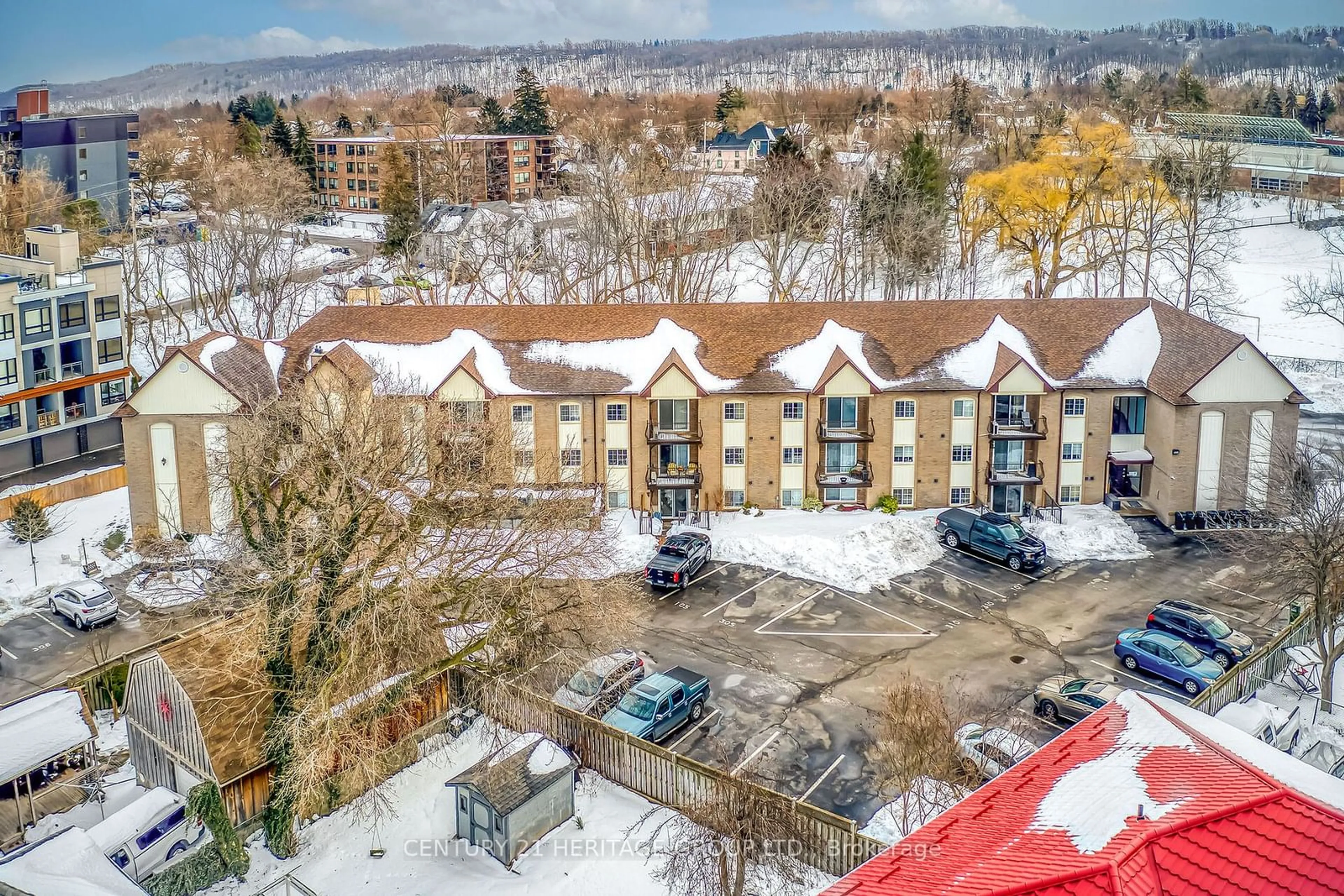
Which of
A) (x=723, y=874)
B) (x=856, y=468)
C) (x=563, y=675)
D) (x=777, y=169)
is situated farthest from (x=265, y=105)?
(x=723, y=874)

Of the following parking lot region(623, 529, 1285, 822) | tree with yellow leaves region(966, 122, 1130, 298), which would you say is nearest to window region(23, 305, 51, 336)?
parking lot region(623, 529, 1285, 822)

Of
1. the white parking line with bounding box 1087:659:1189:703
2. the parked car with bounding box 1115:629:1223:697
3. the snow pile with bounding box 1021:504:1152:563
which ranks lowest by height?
the white parking line with bounding box 1087:659:1189:703

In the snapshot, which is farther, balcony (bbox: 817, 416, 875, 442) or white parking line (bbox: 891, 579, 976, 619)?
balcony (bbox: 817, 416, 875, 442)

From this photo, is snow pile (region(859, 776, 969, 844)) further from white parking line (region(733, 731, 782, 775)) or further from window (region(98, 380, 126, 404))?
window (region(98, 380, 126, 404))

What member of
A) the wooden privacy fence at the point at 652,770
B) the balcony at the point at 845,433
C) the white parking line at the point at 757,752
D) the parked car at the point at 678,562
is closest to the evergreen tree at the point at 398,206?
the balcony at the point at 845,433

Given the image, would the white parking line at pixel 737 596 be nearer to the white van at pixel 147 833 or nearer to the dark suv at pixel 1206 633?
the dark suv at pixel 1206 633
